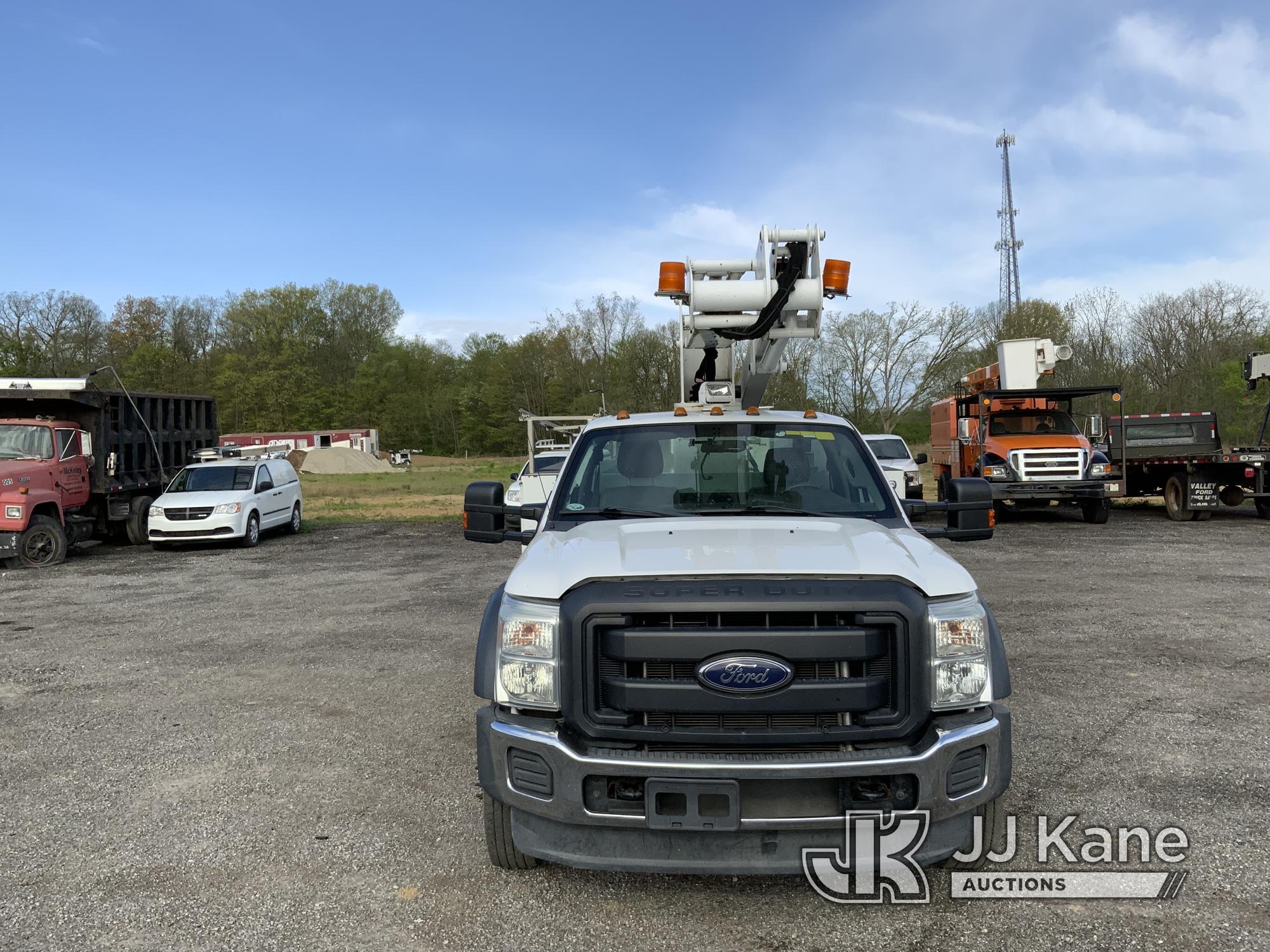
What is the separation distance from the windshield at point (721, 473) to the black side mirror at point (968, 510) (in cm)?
45

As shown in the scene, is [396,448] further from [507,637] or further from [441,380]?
[507,637]

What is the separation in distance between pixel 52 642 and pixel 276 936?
21.6 ft

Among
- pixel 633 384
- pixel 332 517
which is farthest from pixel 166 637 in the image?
pixel 633 384

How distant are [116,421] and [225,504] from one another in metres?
2.69

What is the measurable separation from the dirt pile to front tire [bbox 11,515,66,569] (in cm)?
4411

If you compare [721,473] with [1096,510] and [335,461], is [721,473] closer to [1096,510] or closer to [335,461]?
[1096,510]

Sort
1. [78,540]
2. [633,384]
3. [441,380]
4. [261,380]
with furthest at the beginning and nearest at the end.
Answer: [441,380] → [261,380] → [633,384] → [78,540]

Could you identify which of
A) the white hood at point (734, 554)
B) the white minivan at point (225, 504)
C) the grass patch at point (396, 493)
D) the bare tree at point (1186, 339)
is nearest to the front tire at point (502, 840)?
the white hood at point (734, 554)

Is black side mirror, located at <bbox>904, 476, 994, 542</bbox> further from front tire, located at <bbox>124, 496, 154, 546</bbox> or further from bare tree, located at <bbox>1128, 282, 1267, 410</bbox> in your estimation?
bare tree, located at <bbox>1128, 282, 1267, 410</bbox>

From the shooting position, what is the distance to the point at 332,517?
22.7 m

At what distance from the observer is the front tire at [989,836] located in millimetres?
3385

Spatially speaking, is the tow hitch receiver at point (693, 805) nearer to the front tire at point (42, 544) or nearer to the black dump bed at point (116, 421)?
the front tire at point (42, 544)

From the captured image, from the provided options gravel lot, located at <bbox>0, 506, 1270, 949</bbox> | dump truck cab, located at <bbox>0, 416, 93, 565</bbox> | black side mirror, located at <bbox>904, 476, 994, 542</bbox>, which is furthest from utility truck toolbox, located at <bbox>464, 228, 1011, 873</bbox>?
dump truck cab, located at <bbox>0, 416, 93, 565</bbox>

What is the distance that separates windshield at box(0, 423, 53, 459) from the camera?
1463 cm
